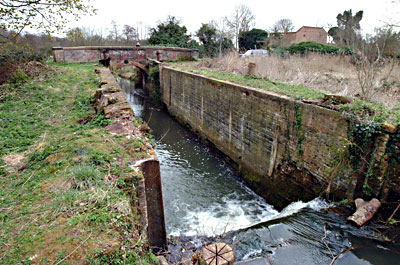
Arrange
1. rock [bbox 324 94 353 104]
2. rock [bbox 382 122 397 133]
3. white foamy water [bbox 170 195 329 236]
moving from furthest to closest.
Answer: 1. white foamy water [bbox 170 195 329 236]
2. rock [bbox 324 94 353 104]
3. rock [bbox 382 122 397 133]

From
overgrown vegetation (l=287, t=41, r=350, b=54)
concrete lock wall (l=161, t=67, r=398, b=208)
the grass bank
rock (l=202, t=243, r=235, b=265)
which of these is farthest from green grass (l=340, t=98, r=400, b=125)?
overgrown vegetation (l=287, t=41, r=350, b=54)

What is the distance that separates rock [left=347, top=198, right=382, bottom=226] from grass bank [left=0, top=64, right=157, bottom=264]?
4360 mm

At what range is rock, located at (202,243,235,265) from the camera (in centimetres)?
→ 318

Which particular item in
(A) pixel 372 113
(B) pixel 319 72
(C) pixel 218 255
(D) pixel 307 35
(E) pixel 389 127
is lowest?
(C) pixel 218 255

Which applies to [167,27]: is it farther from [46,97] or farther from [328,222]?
[328,222]

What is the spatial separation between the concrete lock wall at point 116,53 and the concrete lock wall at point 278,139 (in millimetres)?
11691

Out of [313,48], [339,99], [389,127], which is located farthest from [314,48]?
[389,127]

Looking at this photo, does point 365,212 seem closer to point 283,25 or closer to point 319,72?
point 319,72

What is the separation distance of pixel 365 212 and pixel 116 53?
2016cm

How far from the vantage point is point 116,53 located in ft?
68.1

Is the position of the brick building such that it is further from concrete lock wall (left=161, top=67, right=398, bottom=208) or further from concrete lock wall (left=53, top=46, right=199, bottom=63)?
concrete lock wall (left=161, top=67, right=398, bottom=208)

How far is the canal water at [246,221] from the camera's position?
189 inches

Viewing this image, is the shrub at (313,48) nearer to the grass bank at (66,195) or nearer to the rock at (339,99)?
the rock at (339,99)

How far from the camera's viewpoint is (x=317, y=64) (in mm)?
13273
